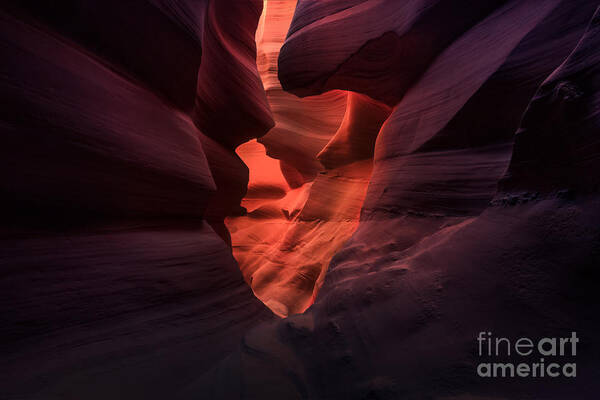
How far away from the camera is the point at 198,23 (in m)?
2.54

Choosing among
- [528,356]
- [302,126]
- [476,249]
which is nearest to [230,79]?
[476,249]

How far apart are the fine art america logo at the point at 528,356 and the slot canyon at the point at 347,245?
0.03 meters

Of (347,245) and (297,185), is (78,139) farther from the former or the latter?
(297,185)

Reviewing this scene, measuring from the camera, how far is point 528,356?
39.0 inches

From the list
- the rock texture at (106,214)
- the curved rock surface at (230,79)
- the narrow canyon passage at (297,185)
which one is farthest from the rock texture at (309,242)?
the rock texture at (106,214)

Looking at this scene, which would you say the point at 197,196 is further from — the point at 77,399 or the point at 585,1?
the point at 585,1

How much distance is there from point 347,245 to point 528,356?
2.01m

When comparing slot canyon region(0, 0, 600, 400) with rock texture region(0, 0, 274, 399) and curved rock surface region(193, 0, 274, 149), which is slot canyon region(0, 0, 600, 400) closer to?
rock texture region(0, 0, 274, 399)

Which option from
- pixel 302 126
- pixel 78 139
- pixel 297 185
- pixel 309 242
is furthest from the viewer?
pixel 297 185

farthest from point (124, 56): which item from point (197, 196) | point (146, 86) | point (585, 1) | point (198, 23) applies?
point (585, 1)

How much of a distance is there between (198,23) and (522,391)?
3486mm

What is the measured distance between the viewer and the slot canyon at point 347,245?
108cm

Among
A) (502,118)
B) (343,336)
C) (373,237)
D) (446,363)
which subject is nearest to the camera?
(446,363)

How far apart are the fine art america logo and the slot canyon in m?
0.03
